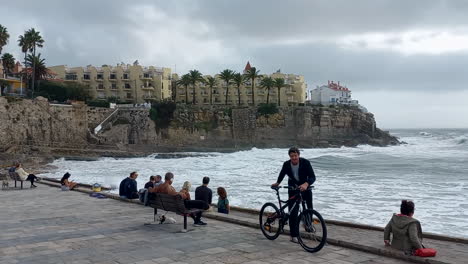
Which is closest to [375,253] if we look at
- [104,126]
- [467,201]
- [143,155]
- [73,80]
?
[467,201]

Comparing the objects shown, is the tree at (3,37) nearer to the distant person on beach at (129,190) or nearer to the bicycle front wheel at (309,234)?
the distant person on beach at (129,190)

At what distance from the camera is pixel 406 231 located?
5922mm

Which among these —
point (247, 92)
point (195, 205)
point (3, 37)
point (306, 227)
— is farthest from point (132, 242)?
point (247, 92)

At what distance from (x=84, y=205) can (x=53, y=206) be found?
0.88 meters

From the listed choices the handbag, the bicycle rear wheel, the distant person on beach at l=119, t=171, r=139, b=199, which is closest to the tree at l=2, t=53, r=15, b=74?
the distant person on beach at l=119, t=171, r=139, b=199

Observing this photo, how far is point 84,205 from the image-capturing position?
1214cm

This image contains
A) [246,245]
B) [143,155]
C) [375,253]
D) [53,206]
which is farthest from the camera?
[143,155]

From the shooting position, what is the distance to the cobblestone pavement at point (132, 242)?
5.98m

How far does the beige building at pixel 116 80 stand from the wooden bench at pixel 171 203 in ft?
237

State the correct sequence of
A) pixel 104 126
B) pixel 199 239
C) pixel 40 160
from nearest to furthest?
pixel 199 239 < pixel 40 160 < pixel 104 126

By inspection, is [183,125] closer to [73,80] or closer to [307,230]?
[73,80]

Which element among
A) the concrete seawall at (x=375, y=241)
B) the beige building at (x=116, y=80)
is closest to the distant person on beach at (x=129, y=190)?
the concrete seawall at (x=375, y=241)

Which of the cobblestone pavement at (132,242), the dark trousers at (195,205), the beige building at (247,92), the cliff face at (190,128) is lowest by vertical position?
the cobblestone pavement at (132,242)

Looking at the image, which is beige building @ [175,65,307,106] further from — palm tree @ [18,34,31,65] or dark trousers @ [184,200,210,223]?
dark trousers @ [184,200,210,223]
